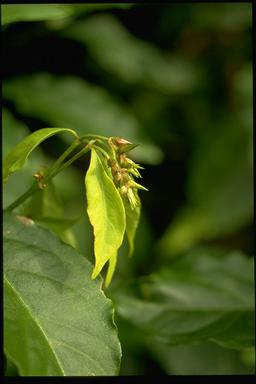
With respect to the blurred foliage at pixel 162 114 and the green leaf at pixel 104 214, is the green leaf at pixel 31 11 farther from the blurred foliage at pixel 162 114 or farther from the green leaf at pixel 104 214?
the green leaf at pixel 104 214

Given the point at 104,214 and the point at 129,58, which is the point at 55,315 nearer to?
the point at 104,214

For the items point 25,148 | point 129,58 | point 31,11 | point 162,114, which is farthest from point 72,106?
point 25,148

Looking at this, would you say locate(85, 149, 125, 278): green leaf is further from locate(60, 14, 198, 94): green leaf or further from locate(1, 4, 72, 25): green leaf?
locate(60, 14, 198, 94): green leaf

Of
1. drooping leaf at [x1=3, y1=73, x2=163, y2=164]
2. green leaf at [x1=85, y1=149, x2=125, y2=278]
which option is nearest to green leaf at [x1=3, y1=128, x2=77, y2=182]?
green leaf at [x1=85, y1=149, x2=125, y2=278]

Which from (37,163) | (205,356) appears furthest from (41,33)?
(205,356)

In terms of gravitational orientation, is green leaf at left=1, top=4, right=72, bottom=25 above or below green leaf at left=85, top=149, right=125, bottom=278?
above

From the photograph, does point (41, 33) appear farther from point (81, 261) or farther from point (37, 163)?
point (81, 261)

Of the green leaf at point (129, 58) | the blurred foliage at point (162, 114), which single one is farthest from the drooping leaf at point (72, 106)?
the green leaf at point (129, 58)
